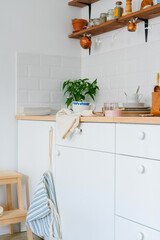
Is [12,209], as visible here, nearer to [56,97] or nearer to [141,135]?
[56,97]

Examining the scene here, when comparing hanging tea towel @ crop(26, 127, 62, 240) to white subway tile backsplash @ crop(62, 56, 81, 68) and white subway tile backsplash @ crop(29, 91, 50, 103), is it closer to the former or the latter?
white subway tile backsplash @ crop(29, 91, 50, 103)

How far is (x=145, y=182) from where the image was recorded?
1704mm

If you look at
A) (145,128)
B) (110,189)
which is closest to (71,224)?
(110,189)

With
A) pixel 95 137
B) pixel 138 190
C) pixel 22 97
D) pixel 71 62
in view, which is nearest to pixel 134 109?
pixel 95 137

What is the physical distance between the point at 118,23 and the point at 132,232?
1.66m

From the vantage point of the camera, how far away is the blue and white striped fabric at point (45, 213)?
2.44m

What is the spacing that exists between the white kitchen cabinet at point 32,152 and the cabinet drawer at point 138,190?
2.73 feet

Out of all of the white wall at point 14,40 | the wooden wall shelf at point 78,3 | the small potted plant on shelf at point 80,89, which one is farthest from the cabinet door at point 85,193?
the wooden wall shelf at point 78,3

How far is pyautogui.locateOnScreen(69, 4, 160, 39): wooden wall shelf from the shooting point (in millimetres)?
2485

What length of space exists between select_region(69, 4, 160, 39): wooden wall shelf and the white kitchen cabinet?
Answer: 92cm

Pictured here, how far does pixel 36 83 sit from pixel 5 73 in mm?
293

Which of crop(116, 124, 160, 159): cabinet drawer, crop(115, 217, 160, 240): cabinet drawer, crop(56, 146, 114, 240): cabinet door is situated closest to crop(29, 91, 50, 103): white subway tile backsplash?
crop(56, 146, 114, 240): cabinet door

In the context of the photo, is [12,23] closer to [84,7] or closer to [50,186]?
[84,7]

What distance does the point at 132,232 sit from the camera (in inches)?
70.5
